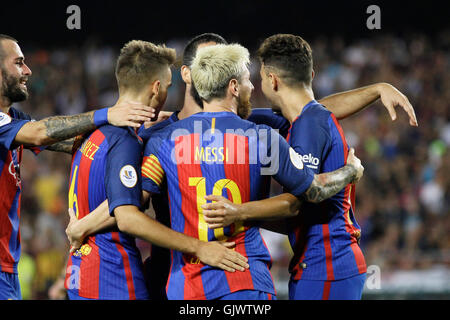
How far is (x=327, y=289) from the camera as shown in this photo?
12.5 ft

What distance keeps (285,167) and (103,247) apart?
1225mm

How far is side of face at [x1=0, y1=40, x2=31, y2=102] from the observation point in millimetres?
4328

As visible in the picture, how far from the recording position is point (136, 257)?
367 centimetres

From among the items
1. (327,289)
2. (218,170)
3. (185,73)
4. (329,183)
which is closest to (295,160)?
(329,183)

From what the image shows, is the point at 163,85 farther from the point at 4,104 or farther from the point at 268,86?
the point at 4,104

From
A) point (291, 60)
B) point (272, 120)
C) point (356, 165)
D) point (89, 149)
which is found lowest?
point (356, 165)

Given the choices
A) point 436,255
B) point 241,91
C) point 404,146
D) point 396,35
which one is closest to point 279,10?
point 396,35

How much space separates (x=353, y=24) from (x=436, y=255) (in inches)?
254

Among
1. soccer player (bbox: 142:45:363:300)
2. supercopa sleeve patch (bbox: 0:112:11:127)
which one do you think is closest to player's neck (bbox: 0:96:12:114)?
supercopa sleeve patch (bbox: 0:112:11:127)

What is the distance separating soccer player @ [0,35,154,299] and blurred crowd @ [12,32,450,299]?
184 inches

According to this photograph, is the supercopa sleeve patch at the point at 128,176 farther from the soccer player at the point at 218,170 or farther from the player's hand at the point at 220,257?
the player's hand at the point at 220,257

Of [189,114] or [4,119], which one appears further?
[189,114]

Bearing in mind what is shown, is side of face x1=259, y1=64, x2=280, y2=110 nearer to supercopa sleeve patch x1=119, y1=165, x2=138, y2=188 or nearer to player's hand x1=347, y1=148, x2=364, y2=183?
player's hand x1=347, y1=148, x2=364, y2=183
